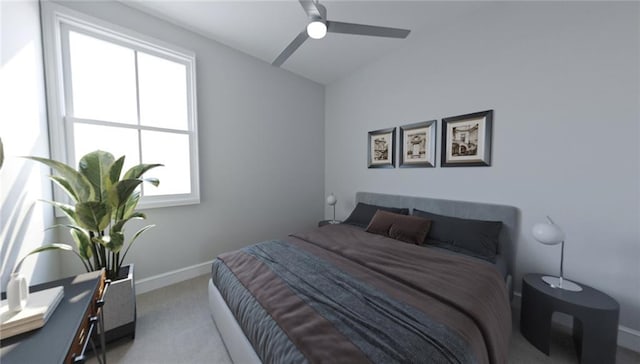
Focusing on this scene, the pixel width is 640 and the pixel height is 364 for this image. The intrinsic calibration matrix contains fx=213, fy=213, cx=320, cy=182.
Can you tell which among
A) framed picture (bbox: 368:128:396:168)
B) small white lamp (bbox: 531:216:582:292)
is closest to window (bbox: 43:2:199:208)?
framed picture (bbox: 368:128:396:168)

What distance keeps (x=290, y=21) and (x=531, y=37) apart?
235 cm

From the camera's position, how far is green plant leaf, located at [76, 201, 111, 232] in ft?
4.58

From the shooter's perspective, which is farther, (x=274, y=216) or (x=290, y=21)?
(x=274, y=216)

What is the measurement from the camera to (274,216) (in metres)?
3.50

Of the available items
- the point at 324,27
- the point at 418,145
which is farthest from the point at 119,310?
the point at 418,145

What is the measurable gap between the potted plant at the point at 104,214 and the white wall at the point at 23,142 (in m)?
0.17

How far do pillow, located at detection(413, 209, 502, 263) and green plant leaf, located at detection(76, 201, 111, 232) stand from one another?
9.18 ft

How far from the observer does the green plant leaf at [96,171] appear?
1569 mm

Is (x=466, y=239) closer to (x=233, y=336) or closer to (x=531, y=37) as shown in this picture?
(x=531, y=37)

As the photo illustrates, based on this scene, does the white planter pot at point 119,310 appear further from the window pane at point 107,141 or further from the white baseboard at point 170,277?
the window pane at point 107,141

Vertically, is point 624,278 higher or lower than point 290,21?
lower

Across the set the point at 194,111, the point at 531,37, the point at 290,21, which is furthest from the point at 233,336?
the point at 531,37

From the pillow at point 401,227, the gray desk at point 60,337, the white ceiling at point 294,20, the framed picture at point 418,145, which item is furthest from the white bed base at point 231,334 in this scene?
the white ceiling at point 294,20

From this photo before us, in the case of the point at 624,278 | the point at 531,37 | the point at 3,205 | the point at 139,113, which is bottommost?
the point at 624,278
